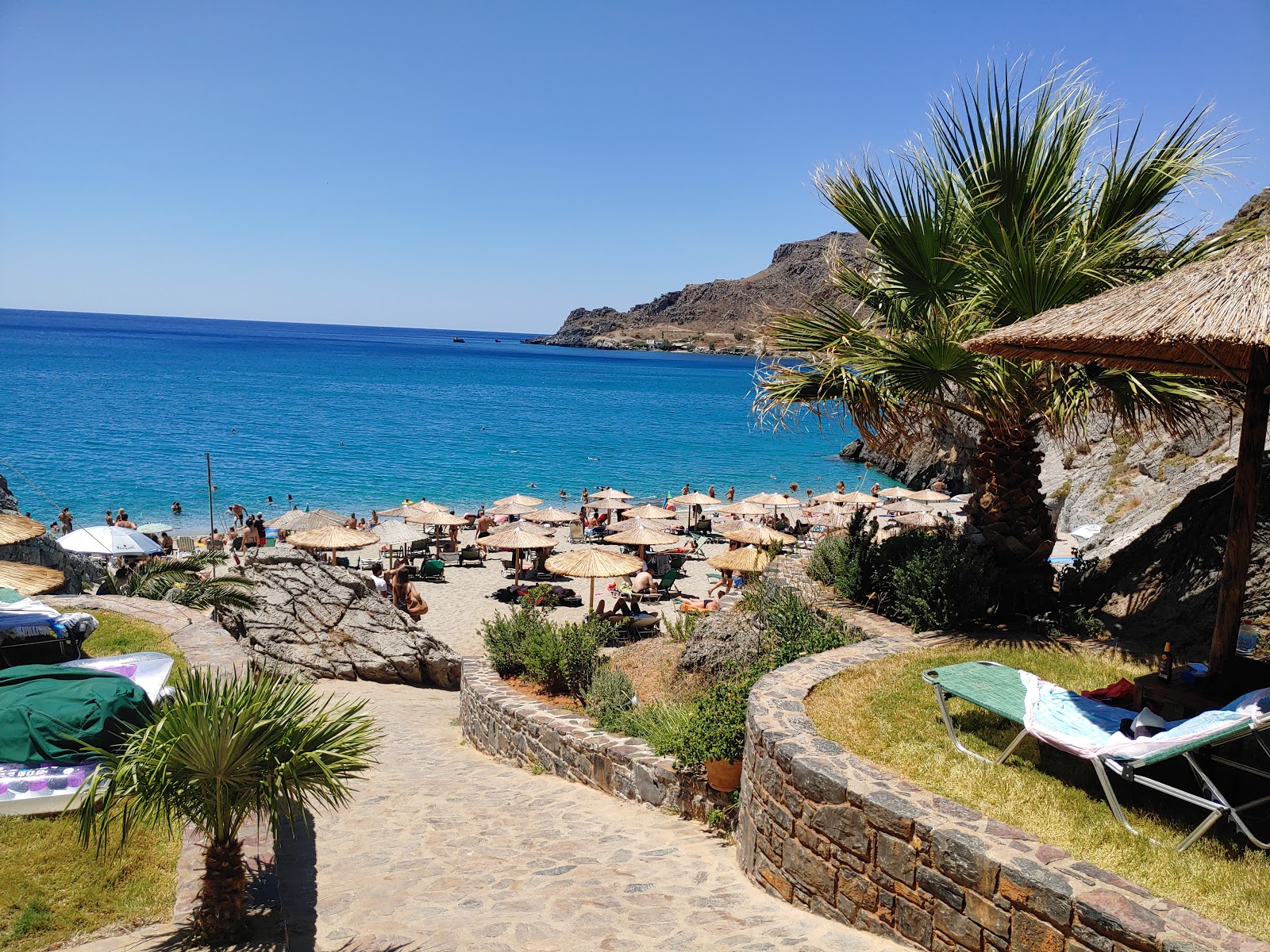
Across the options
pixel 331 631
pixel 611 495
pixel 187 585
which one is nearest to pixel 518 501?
pixel 611 495

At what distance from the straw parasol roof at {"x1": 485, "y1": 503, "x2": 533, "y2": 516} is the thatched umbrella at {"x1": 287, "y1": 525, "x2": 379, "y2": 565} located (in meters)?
Result: 7.45

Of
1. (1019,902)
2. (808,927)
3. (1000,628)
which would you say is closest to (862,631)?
(1000,628)

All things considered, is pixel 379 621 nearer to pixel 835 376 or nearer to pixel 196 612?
pixel 196 612

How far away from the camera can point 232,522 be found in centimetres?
2959

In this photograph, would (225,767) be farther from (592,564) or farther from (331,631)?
(592,564)

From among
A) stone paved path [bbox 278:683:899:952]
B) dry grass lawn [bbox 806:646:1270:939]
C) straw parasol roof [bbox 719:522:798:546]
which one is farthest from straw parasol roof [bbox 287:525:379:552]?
dry grass lawn [bbox 806:646:1270:939]

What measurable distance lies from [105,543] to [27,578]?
6.60 metres

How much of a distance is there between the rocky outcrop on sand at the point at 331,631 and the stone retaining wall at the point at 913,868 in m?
7.59

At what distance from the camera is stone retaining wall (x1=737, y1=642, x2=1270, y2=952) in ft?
10.7

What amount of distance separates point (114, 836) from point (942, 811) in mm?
4748

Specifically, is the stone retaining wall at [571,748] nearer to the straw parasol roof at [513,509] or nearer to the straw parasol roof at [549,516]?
the straw parasol roof at [549,516]

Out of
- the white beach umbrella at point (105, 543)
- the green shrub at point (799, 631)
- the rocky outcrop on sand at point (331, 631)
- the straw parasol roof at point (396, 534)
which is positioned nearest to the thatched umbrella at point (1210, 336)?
the green shrub at point (799, 631)

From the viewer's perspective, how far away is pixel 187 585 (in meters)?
12.0

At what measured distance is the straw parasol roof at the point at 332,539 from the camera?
57.8ft
